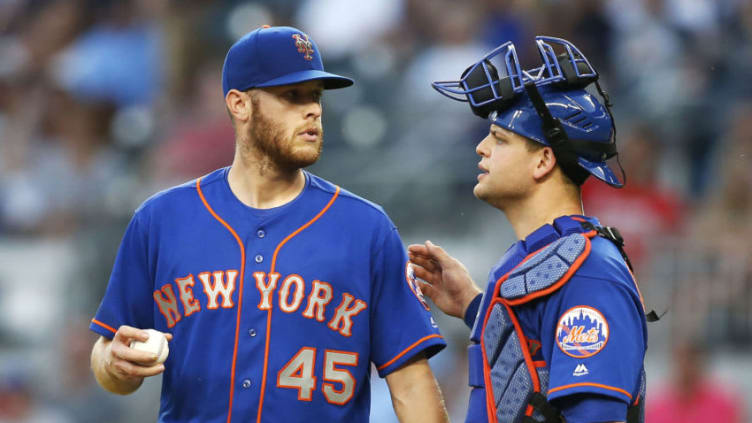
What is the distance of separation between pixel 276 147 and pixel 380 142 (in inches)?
179

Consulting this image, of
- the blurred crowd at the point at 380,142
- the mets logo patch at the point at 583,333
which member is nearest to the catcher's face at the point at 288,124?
the mets logo patch at the point at 583,333

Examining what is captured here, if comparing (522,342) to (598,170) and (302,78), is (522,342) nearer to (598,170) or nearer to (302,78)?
(598,170)

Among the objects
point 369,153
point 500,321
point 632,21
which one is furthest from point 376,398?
point 500,321

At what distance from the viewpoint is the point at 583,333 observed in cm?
300

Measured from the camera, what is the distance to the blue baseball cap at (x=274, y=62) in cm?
349

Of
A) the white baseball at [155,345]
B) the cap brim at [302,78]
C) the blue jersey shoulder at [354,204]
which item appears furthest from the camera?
the blue jersey shoulder at [354,204]

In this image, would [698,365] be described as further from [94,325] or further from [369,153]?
[94,325]

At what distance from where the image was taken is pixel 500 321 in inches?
126

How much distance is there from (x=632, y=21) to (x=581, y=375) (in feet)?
19.1

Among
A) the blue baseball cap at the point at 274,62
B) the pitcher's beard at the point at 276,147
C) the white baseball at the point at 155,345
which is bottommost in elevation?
the white baseball at the point at 155,345

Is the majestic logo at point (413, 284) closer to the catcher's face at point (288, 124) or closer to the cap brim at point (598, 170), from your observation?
the catcher's face at point (288, 124)

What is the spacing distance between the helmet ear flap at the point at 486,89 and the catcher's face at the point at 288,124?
46 cm

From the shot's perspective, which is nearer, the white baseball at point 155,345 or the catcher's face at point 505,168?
the white baseball at point 155,345

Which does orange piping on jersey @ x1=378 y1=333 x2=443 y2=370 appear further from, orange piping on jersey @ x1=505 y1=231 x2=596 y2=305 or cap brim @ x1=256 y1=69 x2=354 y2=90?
cap brim @ x1=256 y1=69 x2=354 y2=90
